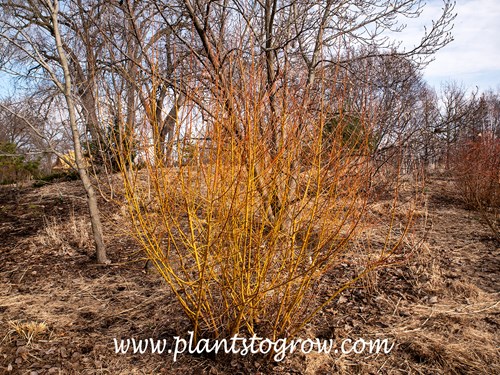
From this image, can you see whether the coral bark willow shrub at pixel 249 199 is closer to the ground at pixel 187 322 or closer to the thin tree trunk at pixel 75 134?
the ground at pixel 187 322

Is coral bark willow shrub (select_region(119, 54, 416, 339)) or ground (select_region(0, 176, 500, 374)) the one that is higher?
coral bark willow shrub (select_region(119, 54, 416, 339))

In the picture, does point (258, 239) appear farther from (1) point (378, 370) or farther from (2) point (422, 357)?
(2) point (422, 357)

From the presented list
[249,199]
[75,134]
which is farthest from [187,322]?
[75,134]

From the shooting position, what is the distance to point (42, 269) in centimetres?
375

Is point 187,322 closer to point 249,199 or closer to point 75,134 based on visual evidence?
point 249,199

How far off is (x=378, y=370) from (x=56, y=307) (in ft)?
8.42

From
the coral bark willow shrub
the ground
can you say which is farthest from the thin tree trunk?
the coral bark willow shrub

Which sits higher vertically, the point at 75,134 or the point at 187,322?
the point at 75,134

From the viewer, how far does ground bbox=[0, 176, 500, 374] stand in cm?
213

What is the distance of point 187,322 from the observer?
2.53 m

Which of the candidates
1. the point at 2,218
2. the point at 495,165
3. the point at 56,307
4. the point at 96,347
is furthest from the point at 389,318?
the point at 2,218

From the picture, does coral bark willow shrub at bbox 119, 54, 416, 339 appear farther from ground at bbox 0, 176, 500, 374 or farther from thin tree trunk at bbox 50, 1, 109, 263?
thin tree trunk at bbox 50, 1, 109, 263

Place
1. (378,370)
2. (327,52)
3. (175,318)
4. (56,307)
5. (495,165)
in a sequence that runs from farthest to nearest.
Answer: (495,165)
(327,52)
(56,307)
(175,318)
(378,370)

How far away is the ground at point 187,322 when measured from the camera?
213 cm
